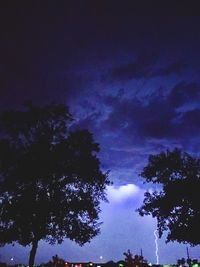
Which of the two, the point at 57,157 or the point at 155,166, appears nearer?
the point at 57,157

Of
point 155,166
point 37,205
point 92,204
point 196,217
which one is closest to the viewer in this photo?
point 37,205

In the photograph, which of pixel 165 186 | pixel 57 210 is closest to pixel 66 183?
pixel 57 210

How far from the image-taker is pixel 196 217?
52844mm

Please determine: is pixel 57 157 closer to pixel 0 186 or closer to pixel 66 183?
pixel 66 183

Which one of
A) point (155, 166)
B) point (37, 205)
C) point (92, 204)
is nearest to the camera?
point (37, 205)

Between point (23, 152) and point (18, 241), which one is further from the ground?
point (23, 152)

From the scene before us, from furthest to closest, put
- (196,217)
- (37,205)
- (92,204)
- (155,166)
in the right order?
(155,166) < (196,217) < (92,204) < (37,205)

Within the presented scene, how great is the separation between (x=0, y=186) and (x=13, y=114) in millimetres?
8027

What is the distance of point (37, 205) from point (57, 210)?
2.27 meters

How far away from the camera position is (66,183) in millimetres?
43500

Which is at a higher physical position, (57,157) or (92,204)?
(57,157)

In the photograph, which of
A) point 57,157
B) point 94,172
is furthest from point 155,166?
point 57,157

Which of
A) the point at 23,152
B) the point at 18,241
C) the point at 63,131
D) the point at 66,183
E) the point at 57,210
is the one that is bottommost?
the point at 18,241

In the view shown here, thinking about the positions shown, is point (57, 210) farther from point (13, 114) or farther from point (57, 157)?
point (13, 114)
